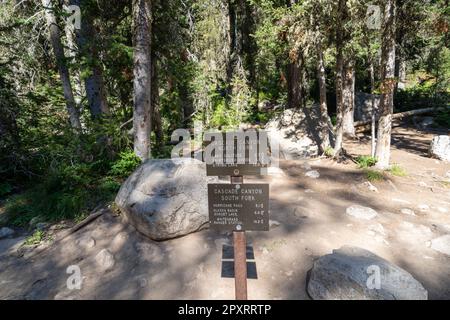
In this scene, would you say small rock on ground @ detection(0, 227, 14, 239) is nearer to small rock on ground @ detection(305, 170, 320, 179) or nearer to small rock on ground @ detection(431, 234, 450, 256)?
small rock on ground @ detection(305, 170, 320, 179)

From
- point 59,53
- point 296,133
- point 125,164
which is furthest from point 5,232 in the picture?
point 296,133

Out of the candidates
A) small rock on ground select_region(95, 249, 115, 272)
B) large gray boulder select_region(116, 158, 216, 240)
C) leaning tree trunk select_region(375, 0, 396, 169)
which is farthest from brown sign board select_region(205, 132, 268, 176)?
leaning tree trunk select_region(375, 0, 396, 169)

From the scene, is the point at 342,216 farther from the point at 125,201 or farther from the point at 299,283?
the point at 125,201

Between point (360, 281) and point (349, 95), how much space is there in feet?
39.0

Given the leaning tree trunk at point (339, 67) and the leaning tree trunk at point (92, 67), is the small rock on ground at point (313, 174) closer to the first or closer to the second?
the leaning tree trunk at point (339, 67)

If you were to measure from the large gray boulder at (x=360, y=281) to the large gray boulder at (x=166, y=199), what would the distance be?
2.63 metres

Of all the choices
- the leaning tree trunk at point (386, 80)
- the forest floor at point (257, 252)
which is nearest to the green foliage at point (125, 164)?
the forest floor at point (257, 252)

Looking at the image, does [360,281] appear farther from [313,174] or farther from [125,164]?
[125,164]

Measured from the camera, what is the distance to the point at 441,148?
11.2m

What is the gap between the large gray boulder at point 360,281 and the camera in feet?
12.7

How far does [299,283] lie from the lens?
183 inches

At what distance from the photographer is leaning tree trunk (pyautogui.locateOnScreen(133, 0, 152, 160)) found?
781 centimetres

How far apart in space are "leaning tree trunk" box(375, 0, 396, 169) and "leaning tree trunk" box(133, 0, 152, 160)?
277 inches
